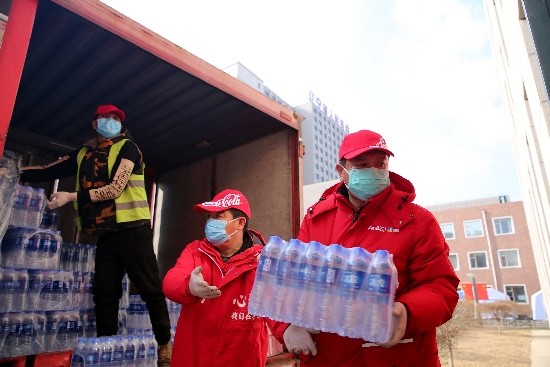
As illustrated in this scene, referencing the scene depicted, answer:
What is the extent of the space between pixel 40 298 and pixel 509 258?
182ft

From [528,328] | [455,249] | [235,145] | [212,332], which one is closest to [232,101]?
[235,145]

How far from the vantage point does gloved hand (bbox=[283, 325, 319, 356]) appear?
191 centimetres

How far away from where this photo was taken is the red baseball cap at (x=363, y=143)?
2.25 meters

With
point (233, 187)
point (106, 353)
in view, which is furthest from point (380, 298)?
point (233, 187)

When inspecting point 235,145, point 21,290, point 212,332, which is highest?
point 235,145

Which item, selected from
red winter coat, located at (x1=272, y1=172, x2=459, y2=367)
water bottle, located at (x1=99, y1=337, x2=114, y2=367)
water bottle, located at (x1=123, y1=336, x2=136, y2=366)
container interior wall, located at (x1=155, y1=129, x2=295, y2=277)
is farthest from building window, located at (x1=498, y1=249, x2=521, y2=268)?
water bottle, located at (x1=99, y1=337, x2=114, y2=367)

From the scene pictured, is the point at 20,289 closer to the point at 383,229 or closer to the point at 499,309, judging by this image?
the point at 383,229

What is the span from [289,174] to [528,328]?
131ft

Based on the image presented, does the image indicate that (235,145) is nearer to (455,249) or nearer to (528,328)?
(528,328)

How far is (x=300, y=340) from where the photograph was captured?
1.92 meters

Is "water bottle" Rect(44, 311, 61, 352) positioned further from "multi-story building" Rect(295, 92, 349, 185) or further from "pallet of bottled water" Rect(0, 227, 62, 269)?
"multi-story building" Rect(295, 92, 349, 185)

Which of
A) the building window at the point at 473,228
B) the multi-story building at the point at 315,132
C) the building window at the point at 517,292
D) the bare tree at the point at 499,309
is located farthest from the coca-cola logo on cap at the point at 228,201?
the multi-story building at the point at 315,132

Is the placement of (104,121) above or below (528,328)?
above

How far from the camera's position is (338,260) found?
1.91 meters
